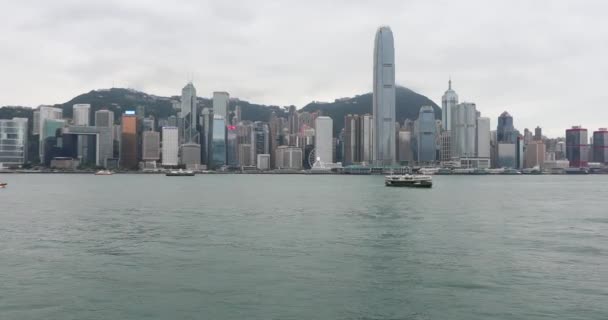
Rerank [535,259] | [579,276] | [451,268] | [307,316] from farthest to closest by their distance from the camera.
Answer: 1. [535,259]
2. [451,268]
3. [579,276]
4. [307,316]

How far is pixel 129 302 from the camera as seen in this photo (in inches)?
1041

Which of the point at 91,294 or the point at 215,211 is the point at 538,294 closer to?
the point at 91,294

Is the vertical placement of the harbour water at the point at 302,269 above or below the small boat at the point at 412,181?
below

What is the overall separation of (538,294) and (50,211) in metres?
65.7

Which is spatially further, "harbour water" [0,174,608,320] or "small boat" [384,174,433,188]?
"small boat" [384,174,433,188]

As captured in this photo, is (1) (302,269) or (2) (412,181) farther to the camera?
(2) (412,181)

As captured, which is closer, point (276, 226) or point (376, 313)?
point (376, 313)

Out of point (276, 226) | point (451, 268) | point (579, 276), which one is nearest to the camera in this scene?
point (579, 276)

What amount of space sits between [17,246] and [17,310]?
1965cm

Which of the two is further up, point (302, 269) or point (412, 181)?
point (412, 181)

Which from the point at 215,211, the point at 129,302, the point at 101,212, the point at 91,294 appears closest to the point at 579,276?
the point at 129,302

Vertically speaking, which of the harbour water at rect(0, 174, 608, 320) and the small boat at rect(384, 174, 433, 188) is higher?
the small boat at rect(384, 174, 433, 188)

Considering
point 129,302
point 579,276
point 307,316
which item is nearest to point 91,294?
point 129,302

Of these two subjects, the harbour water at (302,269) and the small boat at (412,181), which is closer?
the harbour water at (302,269)
